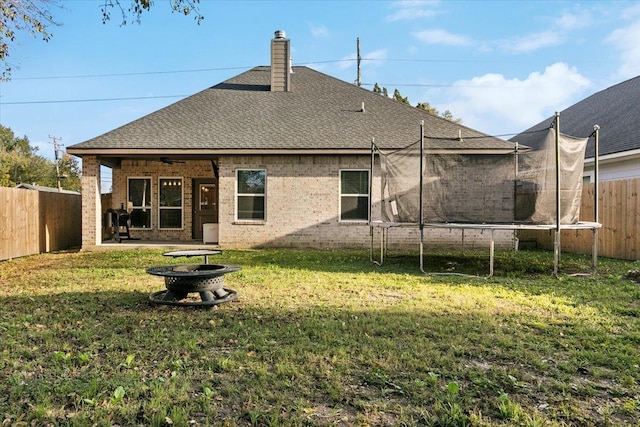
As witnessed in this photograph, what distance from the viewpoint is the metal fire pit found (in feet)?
16.8

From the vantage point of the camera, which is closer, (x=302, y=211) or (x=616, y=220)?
(x=616, y=220)

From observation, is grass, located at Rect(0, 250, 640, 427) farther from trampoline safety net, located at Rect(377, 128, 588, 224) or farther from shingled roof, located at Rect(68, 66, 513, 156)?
shingled roof, located at Rect(68, 66, 513, 156)

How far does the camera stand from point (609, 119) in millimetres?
15281

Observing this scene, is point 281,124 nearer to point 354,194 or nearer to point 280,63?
point 280,63

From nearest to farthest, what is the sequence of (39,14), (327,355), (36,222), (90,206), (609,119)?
(327,355)
(39,14)
(36,222)
(90,206)
(609,119)

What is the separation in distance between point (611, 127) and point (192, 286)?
15.3m

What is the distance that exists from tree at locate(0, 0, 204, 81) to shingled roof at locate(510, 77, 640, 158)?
8931 mm

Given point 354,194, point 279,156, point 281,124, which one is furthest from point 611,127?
point 279,156

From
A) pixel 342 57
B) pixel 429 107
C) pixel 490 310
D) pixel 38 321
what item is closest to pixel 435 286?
pixel 490 310

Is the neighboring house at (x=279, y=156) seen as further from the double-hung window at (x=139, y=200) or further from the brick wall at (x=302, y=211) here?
the double-hung window at (x=139, y=200)

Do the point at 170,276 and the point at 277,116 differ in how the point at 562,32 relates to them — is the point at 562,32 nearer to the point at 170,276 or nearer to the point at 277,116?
the point at 277,116

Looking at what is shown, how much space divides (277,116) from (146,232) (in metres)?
5.87

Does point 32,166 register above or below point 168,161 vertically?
above

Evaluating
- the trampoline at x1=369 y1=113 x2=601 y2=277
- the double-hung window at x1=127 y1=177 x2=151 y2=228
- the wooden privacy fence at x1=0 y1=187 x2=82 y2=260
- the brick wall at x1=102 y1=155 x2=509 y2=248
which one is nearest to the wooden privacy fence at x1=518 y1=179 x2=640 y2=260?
the trampoline at x1=369 y1=113 x2=601 y2=277
